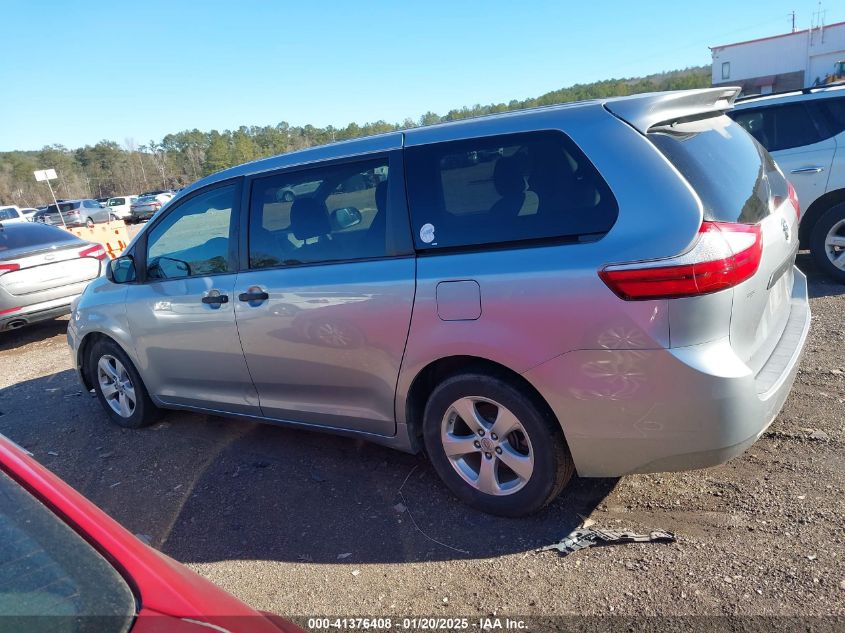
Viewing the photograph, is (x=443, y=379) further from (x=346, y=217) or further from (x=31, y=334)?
(x=31, y=334)

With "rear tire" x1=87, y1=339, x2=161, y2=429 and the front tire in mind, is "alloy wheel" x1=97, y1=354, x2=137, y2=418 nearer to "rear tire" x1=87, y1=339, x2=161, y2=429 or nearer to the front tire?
"rear tire" x1=87, y1=339, x2=161, y2=429

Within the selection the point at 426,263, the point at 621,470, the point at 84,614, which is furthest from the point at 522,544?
the point at 84,614

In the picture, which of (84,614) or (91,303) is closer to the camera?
(84,614)

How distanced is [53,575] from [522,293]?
197 cm

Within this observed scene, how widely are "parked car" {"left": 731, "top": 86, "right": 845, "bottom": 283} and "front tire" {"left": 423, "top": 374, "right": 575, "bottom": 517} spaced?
15.7 ft

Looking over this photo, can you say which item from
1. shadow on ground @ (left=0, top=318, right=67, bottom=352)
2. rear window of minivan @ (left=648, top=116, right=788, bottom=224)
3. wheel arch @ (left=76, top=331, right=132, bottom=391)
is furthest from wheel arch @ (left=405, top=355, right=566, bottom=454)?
shadow on ground @ (left=0, top=318, right=67, bottom=352)

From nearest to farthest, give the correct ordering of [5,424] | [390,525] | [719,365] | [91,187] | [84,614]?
[84,614], [719,365], [390,525], [5,424], [91,187]

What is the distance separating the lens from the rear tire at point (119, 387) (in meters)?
4.79

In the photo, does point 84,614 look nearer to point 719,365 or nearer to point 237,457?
point 719,365

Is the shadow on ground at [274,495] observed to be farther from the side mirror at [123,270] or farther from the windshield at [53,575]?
→ the windshield at [53,575]

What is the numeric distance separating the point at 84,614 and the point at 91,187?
9306 centimetres

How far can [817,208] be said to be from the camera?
637 cm

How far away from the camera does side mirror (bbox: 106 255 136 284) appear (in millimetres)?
4609

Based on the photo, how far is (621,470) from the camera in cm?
282
